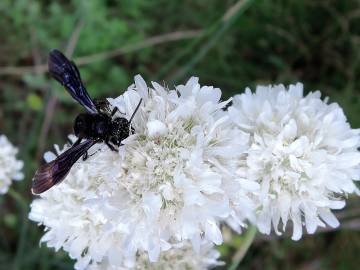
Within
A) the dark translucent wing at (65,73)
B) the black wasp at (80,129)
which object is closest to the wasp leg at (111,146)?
the black wasp at (80,129)

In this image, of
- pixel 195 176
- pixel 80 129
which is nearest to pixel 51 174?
pixel 80 129

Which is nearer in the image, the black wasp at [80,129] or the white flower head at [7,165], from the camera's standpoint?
the black wasp at [80,129]

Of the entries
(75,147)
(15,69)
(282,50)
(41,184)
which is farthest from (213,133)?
(15,69)

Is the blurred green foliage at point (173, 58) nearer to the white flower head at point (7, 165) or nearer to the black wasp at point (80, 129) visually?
the white flower head at point (7, 165)

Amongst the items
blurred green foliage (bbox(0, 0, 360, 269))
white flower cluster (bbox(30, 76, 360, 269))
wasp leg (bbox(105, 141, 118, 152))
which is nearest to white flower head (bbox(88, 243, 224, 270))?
white flower cluster (bbox(30, 76, 360, 269))

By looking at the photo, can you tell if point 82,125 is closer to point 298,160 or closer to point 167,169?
point 167,169

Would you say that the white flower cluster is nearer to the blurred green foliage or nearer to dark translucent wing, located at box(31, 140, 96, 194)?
dark translucent wing, located at box(31, 140, 96, 194)
